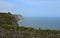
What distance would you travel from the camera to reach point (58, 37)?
11.6 m

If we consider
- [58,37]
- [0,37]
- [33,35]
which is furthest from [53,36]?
[0,37]

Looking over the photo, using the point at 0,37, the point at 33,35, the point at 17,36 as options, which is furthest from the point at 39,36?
the point at 0,37

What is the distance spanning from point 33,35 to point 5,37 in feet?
4.99

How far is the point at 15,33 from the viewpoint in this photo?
1190cm

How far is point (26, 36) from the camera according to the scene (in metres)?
11.4

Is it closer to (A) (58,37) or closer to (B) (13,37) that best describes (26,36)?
(B) (13,37)

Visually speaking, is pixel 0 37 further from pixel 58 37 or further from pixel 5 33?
pixel 58 37

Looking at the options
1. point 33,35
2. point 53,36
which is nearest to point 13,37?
point 33,35

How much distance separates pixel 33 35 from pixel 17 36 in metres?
0.91

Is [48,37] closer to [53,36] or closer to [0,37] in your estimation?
[53,36]

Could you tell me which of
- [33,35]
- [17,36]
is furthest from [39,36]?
[17,36]

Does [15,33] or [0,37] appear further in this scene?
[15,33]

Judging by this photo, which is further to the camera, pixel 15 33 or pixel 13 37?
pixel 15 33

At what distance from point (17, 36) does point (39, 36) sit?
1178mm
